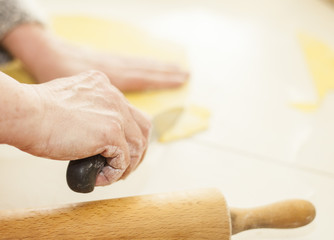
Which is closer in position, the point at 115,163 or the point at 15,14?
the point at 115,163

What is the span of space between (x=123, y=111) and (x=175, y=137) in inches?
12.5

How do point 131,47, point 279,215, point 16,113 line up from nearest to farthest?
1. point 16,113
2. point 279,215
3. point 131,47

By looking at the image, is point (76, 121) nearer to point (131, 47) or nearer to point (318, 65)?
point (131, 47)

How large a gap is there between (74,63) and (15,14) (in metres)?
0.18

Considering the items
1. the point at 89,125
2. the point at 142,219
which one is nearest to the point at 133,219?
the point at 142,219

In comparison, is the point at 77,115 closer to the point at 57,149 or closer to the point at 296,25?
the point at 57,149

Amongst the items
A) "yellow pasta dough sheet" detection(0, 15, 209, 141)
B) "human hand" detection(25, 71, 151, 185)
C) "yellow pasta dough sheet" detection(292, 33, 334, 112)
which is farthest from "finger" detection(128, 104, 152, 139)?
"yellow pasta dough sheet" detection(292, 33, 334, 112)

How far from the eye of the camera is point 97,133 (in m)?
0.46

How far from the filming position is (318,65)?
1152 mm

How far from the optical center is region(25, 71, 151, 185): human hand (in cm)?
43

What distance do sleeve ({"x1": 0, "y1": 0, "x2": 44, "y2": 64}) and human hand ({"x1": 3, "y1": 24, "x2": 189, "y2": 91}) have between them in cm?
1

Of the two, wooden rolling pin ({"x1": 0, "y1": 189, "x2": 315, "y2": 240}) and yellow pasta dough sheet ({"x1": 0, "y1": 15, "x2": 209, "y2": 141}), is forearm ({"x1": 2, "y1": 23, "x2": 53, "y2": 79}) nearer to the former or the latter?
yellow pasta dough sheet ({"x1": 0, "y1": 15, "x2": 209, "y2": 141})

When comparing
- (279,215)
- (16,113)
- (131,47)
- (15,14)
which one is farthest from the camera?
(131,47)

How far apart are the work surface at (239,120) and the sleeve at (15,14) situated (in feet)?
0.89
